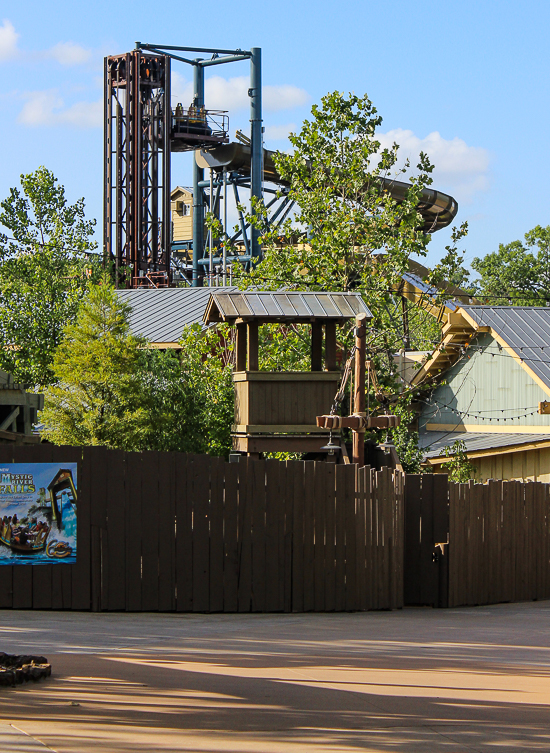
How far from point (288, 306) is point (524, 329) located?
9.59 metres

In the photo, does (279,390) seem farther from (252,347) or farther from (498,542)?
(498,542)

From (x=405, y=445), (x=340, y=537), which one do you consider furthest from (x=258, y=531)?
(x=405, y=445)

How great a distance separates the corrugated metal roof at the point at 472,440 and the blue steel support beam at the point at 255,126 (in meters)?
20.6

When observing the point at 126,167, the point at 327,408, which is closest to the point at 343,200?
the point at 327,408

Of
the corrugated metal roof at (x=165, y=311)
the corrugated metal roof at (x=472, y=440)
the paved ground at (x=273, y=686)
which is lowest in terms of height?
the paved ground at (x=273, y=686)

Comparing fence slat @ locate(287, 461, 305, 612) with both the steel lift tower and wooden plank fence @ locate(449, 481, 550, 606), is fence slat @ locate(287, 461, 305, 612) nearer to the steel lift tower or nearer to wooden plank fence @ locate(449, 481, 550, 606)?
wooden plank fence @ locate(449, 481, 550, 606)

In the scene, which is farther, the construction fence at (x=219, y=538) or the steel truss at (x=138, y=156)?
the steel truss at (x=138, y=156)

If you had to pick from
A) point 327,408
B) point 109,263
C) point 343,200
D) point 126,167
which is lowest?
point 327,408

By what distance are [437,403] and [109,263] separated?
19.7 m

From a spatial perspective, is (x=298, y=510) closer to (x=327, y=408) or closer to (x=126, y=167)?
(x=327, y=408)

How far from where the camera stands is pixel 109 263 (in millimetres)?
→ 39844

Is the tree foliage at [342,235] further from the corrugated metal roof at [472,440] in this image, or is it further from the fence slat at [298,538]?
the fence slat at [298,538]

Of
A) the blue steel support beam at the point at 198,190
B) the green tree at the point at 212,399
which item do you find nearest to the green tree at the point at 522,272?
the blue steel support beam at the point at 198,190

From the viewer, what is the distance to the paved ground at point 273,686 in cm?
511
